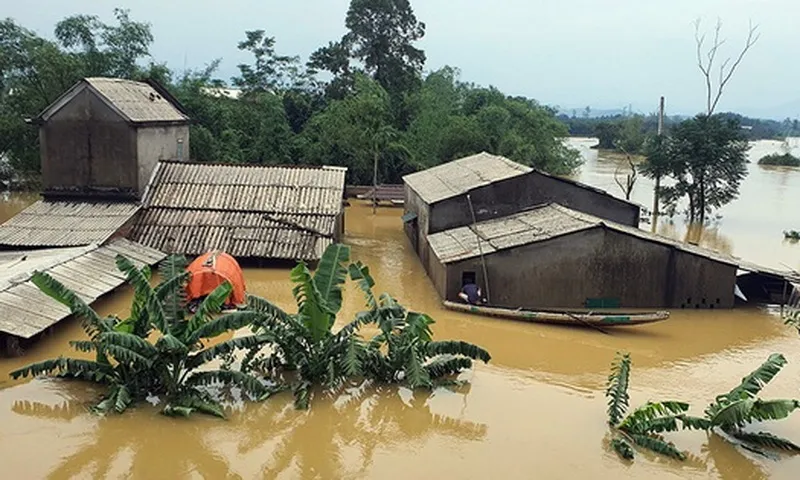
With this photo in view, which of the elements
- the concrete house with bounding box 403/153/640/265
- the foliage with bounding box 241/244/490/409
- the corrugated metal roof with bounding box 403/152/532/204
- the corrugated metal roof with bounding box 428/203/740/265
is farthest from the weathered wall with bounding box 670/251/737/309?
the foliage with bounding box 241/244/490/409

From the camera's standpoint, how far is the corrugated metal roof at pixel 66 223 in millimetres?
17953

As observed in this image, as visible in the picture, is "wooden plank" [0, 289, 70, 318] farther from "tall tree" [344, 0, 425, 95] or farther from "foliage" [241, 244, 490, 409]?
"tall tree" [344, 0, 425, 95]

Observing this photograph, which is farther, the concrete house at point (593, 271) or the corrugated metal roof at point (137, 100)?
the corrugated metal roof at point (137, 100)

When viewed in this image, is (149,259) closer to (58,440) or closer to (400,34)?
(58,440)

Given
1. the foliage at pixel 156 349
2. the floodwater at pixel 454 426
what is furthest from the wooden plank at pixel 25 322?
the foliage at pixel 156 349

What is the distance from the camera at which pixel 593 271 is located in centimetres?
1666

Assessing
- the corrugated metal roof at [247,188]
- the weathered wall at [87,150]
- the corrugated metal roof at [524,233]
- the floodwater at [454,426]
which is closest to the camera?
the floodwater at [454,426]

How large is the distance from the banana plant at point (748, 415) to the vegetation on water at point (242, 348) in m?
3.45

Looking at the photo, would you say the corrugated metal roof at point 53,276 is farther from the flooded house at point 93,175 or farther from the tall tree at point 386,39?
the tall tree at point 386,39

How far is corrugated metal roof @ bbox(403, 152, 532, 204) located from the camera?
21.2 metres

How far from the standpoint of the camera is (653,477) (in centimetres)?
920

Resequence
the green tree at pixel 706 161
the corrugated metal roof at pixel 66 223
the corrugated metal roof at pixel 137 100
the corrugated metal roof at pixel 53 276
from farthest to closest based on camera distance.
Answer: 1. the green tree at pixel 706 161
2. the corrugated metal roof at pixel 137 100
3. the corrugated metal roof at pixel 66 223
4. the corrugated metal roof at pixel 53 276

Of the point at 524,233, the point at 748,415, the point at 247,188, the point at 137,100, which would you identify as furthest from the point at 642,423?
the point at 137,100

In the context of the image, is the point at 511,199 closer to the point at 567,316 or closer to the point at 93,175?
the point at 567,316
